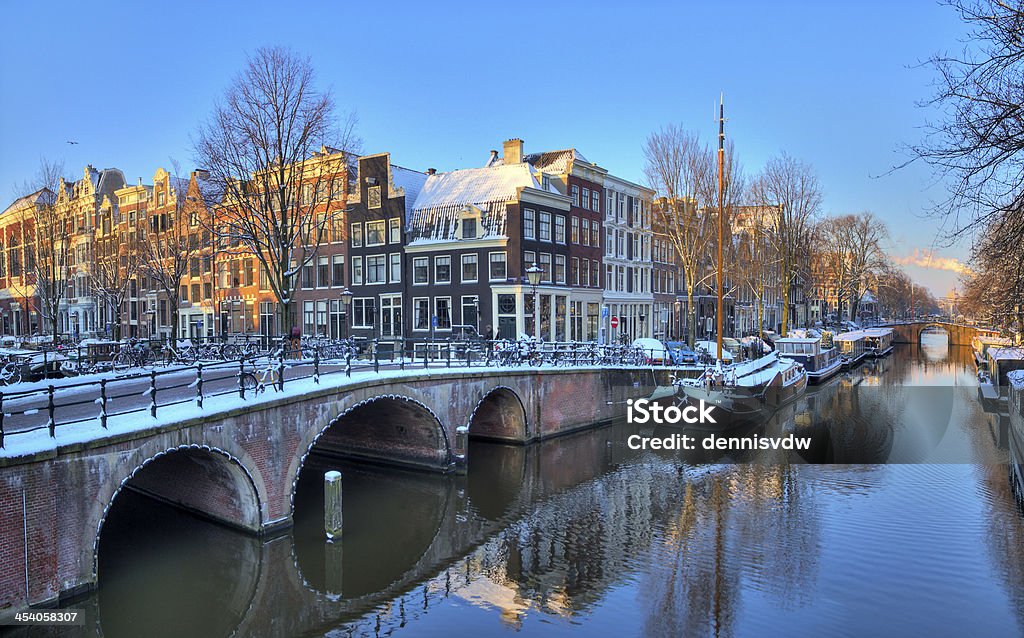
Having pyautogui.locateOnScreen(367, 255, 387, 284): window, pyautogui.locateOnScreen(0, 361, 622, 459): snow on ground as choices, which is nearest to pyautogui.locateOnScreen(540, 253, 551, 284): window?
pyautogui.locateOnScreen(367, 255, 387, 284): window

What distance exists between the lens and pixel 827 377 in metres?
55.9

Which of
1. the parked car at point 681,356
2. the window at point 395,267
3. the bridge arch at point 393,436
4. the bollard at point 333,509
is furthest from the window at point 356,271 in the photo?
the bollard at point 333,509

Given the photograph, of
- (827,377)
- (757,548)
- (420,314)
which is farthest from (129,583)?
(827,377)

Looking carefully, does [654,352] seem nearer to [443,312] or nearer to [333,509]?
[443,312]

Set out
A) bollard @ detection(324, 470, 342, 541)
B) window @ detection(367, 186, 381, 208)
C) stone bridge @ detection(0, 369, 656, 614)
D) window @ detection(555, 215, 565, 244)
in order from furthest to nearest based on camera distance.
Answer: window @ detection(367, 186, 381, 208), window @ detection(555, 215, 565, 244), bollard @ detection(324, 470, 342, 541), stone bridge @ detection(0, 369, 656, 614)

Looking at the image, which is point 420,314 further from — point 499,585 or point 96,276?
point 499,585

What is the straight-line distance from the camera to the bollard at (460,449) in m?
24.8

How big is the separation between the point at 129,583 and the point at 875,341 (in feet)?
271

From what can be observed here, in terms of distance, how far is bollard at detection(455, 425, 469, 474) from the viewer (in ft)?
81.2

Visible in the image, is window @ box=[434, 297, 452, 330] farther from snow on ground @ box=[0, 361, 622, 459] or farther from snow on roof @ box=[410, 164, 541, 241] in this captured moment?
snow on ground @ box=[0, 361, 622, 459]

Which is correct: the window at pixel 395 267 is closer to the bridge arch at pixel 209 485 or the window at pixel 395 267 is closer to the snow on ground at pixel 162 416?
the snow on ground at pixel 162 416

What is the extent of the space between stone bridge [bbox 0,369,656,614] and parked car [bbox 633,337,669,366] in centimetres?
443

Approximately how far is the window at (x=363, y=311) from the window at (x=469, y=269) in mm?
7501

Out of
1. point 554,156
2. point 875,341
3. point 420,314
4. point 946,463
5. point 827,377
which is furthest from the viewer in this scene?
point 875,341
